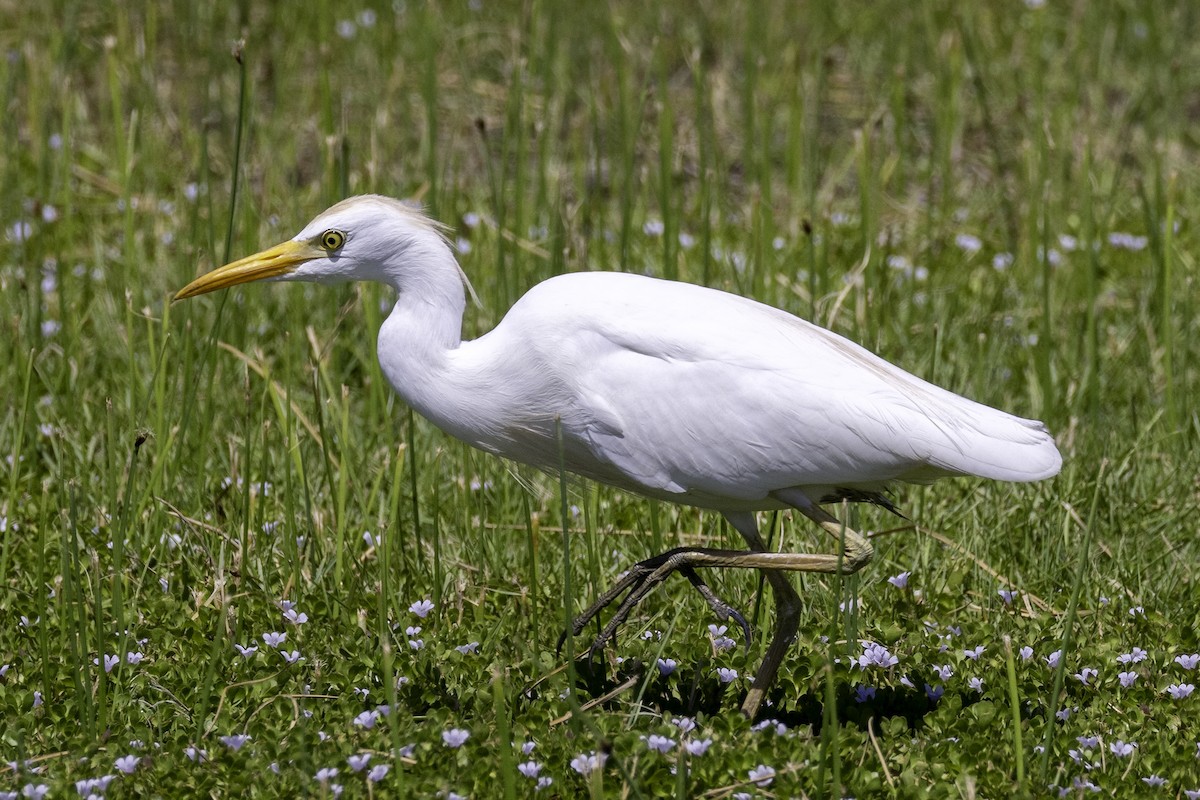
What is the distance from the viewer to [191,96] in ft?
24.5

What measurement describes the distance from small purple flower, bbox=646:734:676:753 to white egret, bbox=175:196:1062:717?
44cm

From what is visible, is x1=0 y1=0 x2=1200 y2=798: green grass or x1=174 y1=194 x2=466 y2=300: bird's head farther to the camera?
x1=174 y1=194 x2=466 y2=300: bird's head

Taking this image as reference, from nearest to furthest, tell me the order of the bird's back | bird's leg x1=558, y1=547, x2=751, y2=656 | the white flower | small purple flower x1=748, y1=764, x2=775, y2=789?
1. small purple flower x1=748, y1=764, x2=775, y2=789
2. the bird's back
3. bird's leg x1=558, y1=547, x2=751, y2=656
4. the white flower

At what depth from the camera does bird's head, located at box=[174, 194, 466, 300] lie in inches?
136

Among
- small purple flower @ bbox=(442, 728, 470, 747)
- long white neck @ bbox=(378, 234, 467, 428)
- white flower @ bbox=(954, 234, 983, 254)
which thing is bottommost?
small purple flower @ bbox=(442, 728, 470, 747)

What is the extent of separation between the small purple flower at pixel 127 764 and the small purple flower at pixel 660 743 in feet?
3.33

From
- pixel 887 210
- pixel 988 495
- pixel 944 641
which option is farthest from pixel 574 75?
pixel 944 641

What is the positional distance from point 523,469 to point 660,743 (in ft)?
5.34

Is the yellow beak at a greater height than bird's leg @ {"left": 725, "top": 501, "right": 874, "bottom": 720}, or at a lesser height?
greater

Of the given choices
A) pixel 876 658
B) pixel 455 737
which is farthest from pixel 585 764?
pixel 876 658

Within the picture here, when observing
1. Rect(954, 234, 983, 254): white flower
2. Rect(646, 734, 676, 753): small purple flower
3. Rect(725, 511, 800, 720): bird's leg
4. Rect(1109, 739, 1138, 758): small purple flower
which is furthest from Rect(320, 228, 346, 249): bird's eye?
Rect(954, 234, 983, 254): white flower

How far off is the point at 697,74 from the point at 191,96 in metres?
3.65

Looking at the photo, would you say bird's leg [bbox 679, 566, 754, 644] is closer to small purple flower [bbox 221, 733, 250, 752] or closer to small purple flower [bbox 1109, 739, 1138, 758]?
small purple flower [bbox 1109, 739, 1138, 758]

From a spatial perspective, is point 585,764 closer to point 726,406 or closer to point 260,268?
point 726,406
